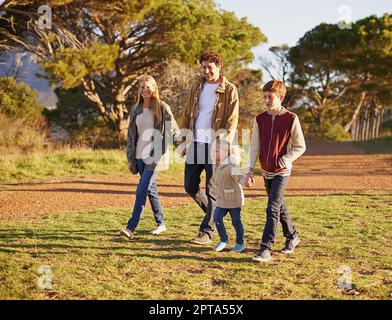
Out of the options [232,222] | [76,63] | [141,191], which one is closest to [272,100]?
[232,222]

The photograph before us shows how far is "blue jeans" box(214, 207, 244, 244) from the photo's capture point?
5090mm

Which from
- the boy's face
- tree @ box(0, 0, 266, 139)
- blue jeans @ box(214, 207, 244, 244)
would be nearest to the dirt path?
blue jeans @ box(214, 207, 244, 244)

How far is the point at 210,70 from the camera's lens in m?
5.04

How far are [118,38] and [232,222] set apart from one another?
17654 mm

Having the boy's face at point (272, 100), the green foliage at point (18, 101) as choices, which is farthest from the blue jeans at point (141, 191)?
the green foliage at point (18, 101)

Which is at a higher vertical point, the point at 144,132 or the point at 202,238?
the point at 144,132

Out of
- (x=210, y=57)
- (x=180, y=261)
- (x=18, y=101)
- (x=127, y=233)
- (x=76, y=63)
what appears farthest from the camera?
(x=18, y=101)

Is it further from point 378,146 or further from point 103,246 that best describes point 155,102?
point 378,146

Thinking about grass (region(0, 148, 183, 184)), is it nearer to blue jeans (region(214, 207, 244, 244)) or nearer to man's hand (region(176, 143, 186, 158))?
man's hand (region(176, 143, 186, 158))

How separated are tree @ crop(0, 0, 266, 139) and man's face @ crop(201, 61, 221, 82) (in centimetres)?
1280

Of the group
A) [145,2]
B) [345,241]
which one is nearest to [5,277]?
[345,241]

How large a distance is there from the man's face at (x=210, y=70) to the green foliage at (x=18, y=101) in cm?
1887

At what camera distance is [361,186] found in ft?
34.7

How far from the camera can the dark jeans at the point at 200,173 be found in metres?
5.13
